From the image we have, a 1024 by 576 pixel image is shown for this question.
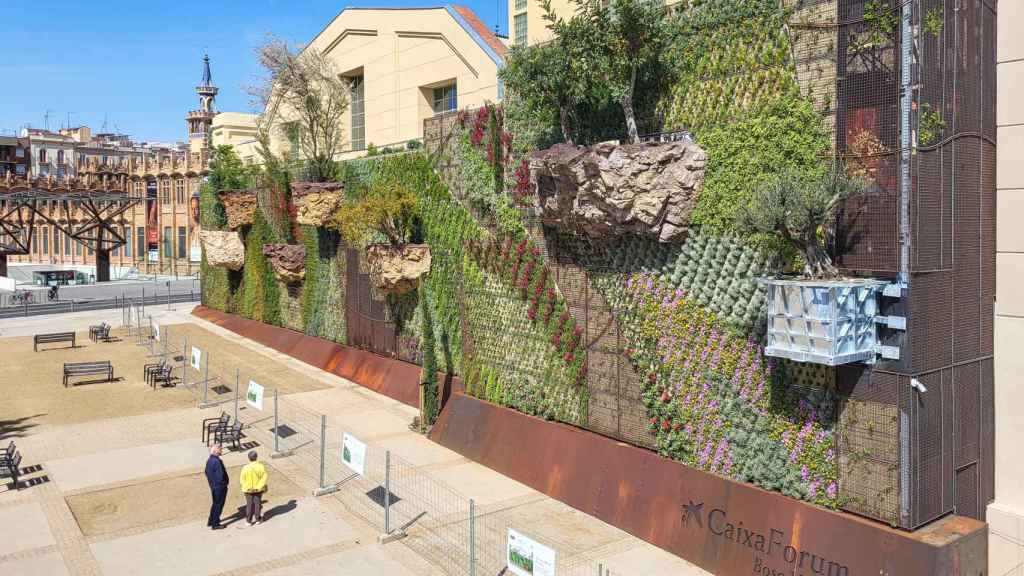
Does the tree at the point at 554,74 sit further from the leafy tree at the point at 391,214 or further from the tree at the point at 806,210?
the leafy tree at the point at 391,214

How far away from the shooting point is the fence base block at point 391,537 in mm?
12227

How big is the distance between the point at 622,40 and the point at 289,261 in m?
18.6

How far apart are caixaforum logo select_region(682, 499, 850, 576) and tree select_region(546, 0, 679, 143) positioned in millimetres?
5944

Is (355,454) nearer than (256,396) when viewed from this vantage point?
Yes

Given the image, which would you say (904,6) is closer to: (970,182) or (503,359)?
(970,182)

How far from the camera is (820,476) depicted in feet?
34.6

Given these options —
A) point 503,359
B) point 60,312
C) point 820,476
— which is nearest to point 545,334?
point 503,359

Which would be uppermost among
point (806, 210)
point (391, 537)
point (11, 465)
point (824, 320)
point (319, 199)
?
point (319, 199)

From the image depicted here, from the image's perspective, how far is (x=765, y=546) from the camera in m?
10.7

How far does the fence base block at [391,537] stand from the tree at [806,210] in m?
7.09

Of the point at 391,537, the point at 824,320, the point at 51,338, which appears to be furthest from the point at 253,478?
the point at 51,338

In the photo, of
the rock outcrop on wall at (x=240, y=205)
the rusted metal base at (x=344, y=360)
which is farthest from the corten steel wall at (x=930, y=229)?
the rock outcrop on wall at (x=240, y=205)

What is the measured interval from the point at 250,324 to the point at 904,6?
27820 mm

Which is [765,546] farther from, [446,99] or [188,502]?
[446,99]
